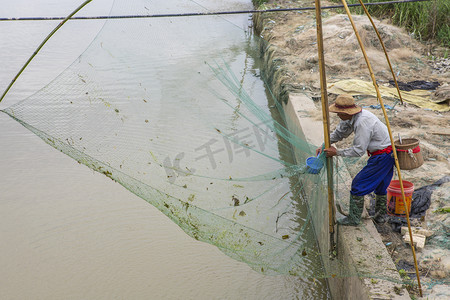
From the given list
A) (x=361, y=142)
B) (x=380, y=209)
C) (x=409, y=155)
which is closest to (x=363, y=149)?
(x=361, y=142)

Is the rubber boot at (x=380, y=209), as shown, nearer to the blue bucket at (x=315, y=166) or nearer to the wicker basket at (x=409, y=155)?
the wicker basket at (x=409, y=155)

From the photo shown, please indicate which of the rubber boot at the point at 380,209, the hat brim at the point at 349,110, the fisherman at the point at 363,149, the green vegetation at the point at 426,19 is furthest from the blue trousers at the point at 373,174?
the green vegetation at the point at 426,19

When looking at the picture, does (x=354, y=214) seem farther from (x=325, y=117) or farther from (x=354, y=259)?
(x=325, y=117)

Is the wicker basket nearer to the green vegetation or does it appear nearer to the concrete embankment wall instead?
the concrete embankment wall

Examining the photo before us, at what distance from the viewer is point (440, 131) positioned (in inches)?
200

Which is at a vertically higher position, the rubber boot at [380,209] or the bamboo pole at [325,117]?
the bamboo pole at [325,117]

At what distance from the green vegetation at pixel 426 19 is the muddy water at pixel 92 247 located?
6.35 metres

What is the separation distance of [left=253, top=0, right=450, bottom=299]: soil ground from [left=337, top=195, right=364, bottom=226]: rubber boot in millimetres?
307

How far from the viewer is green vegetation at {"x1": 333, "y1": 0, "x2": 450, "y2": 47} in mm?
8125

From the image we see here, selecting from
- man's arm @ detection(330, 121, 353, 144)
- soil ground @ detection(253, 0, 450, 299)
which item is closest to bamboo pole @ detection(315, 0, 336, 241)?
man's arm @ detection(330, 121, 353, 144)

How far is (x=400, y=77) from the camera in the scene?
23.3 feet

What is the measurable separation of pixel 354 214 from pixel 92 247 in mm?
2452

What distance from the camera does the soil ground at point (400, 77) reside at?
3145mm

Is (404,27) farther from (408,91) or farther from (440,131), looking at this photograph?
(440,131)
